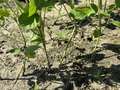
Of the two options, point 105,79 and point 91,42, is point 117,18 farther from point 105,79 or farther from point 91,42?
point 105,79

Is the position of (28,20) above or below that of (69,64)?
above

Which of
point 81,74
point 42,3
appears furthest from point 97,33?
point 42,3

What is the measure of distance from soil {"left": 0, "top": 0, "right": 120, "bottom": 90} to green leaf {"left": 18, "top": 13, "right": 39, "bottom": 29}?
0.46 metres

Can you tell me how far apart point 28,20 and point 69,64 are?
0.56m

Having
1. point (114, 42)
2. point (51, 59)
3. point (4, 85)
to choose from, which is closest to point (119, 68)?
point (114, 42)

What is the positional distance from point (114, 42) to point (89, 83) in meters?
0.43

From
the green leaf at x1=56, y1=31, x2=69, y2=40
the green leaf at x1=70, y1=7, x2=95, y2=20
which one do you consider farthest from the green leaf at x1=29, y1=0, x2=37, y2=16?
the green leaf at x1=56, y1=31, x2=69, y2=40

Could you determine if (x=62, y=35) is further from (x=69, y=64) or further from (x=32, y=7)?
(x=32, y=7)

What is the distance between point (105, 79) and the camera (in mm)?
1752

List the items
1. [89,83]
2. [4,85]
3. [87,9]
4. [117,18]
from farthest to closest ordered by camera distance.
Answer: [117,18] → [4,85] → [89,83] → [87,9]

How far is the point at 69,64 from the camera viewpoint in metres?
1.90

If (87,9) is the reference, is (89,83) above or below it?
below

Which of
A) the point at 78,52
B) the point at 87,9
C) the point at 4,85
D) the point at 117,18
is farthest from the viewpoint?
the point at 117,18

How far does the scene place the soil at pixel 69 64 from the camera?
1771mm
